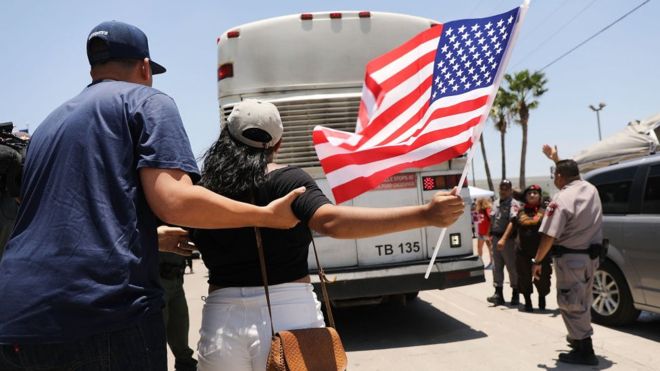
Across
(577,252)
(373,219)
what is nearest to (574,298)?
(577,252)

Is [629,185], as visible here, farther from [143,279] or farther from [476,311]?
[143,279]

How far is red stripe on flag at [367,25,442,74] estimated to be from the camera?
3.06m

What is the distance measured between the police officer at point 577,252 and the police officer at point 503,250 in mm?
3056

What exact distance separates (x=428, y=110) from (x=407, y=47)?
47cm

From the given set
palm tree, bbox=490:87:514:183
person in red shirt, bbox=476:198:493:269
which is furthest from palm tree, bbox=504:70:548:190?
person in red shirt, bbox=476:198:493:269

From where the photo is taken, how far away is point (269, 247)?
2223 mm

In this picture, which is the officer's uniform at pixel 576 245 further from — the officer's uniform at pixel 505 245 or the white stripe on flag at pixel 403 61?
the officer's uniform at pixel 505 245

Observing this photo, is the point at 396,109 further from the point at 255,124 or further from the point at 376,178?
the point at 255,124

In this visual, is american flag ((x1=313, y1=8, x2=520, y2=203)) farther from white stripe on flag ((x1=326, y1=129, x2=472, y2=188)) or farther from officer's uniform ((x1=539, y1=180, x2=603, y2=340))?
officer's uniform ((x1=539, y1=180, x2=603, y2=340))

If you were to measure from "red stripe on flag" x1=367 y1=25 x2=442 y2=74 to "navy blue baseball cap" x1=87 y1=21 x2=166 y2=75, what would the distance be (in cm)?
157

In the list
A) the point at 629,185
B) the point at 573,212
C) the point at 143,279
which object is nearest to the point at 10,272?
the point at 143,279

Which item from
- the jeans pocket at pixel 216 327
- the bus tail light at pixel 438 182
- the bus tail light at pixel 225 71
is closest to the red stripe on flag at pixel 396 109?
the jeans pocket at pixel 216 327

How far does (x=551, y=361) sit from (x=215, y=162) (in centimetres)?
442

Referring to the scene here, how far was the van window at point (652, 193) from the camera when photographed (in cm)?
612
